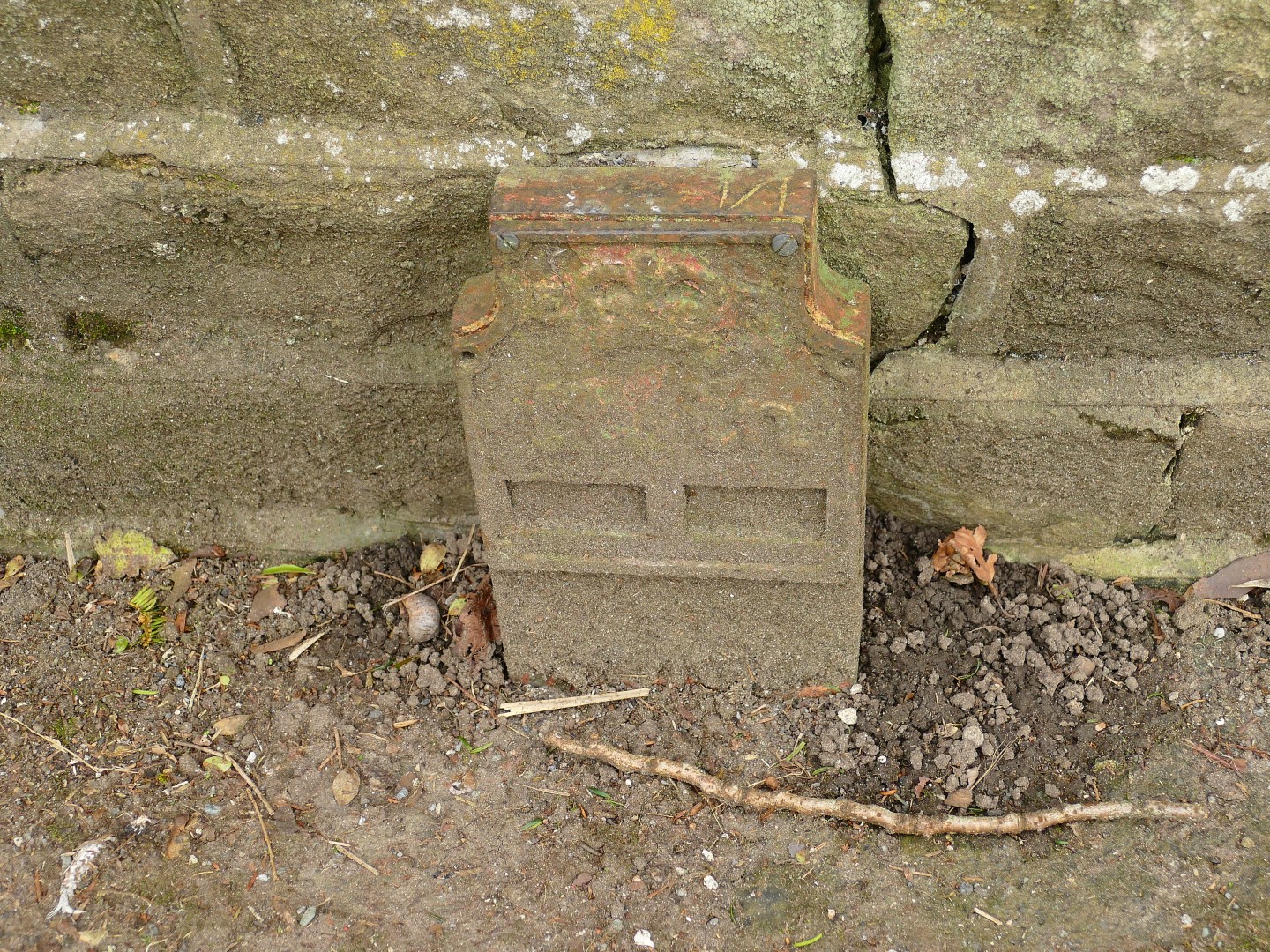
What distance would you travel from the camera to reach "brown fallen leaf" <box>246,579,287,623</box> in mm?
2322

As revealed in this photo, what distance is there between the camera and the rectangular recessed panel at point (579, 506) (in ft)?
6.26

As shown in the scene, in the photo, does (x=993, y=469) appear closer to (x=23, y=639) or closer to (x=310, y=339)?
(x=310, y=339)

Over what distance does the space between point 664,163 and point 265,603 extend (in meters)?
1.25

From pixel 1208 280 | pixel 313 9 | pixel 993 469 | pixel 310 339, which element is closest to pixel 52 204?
pixel 310 339

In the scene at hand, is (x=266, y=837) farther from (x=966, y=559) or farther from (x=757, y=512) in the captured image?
(x=966, y=559)

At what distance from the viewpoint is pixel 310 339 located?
82.6 inches

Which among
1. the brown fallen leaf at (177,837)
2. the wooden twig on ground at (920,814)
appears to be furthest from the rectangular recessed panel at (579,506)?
the brown fallen leaf at (177,837)

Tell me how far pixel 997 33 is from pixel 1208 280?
580 mm

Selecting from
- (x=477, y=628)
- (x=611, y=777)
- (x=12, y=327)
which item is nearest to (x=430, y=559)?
(x=477, y=628)

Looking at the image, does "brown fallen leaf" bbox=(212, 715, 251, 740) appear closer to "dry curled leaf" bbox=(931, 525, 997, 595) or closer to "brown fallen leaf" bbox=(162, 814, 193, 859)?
"brown fallen leaf" bbox=(162, 814, 193, 859)

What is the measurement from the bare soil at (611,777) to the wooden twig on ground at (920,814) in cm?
3

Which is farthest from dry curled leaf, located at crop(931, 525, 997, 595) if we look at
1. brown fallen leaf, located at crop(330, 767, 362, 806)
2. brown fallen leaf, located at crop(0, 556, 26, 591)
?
brown fallen leaf, located at crop(0, 556, 26, 591)

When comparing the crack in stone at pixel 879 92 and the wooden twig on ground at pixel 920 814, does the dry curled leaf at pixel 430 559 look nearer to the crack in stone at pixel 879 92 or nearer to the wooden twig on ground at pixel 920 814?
the wooden twig on ground at pixel 920 814

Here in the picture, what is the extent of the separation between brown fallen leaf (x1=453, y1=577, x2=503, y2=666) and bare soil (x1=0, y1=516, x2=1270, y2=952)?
4 centimetres
